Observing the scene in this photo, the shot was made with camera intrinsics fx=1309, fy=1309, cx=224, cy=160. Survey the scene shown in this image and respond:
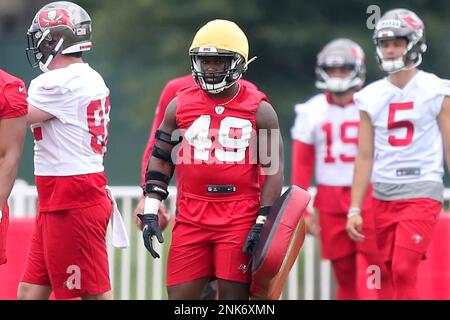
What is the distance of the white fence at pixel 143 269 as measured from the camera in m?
10.7

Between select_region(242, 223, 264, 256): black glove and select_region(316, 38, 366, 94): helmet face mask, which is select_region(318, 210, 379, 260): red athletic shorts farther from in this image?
select_region(242, 223, 264, 256): black glove

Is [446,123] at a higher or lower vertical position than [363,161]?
higher

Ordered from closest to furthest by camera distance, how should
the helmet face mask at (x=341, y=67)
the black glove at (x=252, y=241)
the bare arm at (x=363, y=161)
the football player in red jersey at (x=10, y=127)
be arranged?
the football player in red jersey at (x=10, y=127), the black glove at (x=252, y=241), the bare arm at (x=363, y=161), the helmet face mask at (x=341, y=67)

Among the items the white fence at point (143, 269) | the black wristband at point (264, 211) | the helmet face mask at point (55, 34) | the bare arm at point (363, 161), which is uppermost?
the helmet face mask at point (55, 34)

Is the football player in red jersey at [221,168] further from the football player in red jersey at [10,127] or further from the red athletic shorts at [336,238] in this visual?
the red athletic shorts at [336,238]

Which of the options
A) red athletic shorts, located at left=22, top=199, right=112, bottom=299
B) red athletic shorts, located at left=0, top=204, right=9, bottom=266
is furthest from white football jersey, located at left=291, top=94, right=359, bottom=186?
red athletic shorts, located at left=0, top=204, right=9, bottom=266

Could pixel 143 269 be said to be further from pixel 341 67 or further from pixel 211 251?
pixel 211 251

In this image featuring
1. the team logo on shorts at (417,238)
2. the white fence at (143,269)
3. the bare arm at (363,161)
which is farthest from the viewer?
the white fence at (143,269)

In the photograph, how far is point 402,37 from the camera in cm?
893

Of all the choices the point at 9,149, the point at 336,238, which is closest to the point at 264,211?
the point at 9,149

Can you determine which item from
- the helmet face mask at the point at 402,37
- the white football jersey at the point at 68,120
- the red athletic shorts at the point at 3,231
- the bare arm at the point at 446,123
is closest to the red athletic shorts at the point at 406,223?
the bare arm at the point at 446,123

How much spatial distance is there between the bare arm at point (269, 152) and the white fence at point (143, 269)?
310 cm

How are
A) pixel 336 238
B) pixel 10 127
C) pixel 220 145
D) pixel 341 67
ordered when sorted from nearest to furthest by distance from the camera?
pixel 10 127 → pixel 220 145 → pixel 336 238 → pixel 341 67

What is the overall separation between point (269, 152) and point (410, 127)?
1.61 metres
